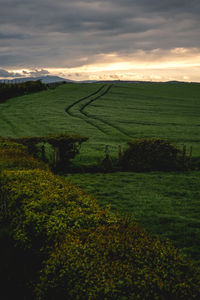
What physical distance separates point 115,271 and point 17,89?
107 m

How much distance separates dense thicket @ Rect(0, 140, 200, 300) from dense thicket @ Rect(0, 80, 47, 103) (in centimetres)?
9059

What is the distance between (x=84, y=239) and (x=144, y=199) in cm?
1303

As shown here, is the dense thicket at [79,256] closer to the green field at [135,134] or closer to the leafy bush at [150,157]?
the green field at [135,134]

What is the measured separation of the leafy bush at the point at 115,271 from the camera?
5637mm

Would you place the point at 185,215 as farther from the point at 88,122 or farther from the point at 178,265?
the point at 88,122

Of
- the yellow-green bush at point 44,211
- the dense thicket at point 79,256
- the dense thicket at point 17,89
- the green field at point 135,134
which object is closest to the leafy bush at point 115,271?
the dense thicket at point 79,256

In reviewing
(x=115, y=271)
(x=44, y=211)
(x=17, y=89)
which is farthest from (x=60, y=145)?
(x=17, y=89)

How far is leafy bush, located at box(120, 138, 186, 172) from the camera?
29812 millimetres

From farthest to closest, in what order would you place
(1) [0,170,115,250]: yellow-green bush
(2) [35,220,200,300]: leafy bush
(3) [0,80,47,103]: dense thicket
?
(3) [0,80,47,103]: dense thicket
(1) [0,170,115,250]: yellow-green bush
(2) [35,220,200,300]: leafy bush

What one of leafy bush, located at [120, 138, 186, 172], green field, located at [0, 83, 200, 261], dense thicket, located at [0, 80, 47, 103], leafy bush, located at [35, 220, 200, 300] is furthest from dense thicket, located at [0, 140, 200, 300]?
dense thicket, located at [0, 80, 47, 103]

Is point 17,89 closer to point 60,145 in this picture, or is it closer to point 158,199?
point 60,145

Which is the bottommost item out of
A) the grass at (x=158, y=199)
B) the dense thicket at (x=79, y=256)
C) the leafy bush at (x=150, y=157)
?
the grass at (x=158, y=199)

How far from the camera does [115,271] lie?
6020 mm

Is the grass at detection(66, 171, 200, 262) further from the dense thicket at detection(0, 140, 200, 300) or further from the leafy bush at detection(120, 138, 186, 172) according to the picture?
the dense thicket at detection(0, 140, 200, 300)
